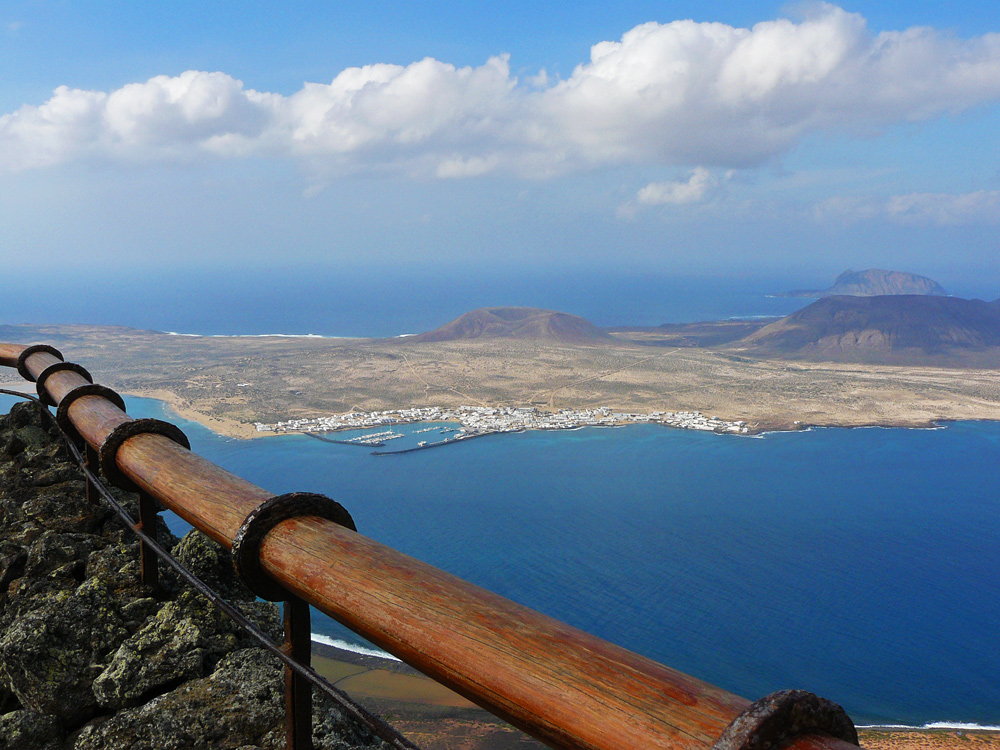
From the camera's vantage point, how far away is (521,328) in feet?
276

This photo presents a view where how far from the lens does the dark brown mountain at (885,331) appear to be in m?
73.7

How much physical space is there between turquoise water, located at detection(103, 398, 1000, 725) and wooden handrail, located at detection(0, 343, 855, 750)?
21103mm

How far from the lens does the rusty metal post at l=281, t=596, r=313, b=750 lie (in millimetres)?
1174

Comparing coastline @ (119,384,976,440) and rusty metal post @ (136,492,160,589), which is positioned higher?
rusty metal post @ (136,492,160,589)

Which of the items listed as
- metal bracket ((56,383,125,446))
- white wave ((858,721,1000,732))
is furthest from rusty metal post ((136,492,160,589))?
white wave ((858,721,1000,732))

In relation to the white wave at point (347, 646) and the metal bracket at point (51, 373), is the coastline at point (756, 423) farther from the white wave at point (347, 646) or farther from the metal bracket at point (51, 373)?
the metal bracket at point (51, 373)

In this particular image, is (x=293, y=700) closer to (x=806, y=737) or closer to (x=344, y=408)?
(x=806, y=737)

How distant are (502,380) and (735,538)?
102 feet

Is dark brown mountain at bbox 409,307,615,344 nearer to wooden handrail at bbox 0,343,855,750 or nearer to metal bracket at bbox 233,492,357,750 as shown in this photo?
metal bracket at bbox 233,492,357,750

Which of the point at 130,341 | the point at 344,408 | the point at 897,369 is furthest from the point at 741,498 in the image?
the point at 130,341

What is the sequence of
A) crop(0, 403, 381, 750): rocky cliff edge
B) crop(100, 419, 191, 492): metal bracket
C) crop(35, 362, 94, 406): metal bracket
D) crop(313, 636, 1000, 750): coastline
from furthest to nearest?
crop(313, 636, 1000, 750): coastline → crop(35, 362, 94, 406): metal bracket → crop(100, 419, 191, 492): metal bracket → crop(0, 403, 381, 750): rocky cliff edge

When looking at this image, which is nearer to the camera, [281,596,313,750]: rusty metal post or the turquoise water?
[281,596,313,750]: rusty metal post

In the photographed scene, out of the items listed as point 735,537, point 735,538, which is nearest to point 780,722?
point 735,538

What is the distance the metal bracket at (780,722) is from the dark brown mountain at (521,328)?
7709cm
